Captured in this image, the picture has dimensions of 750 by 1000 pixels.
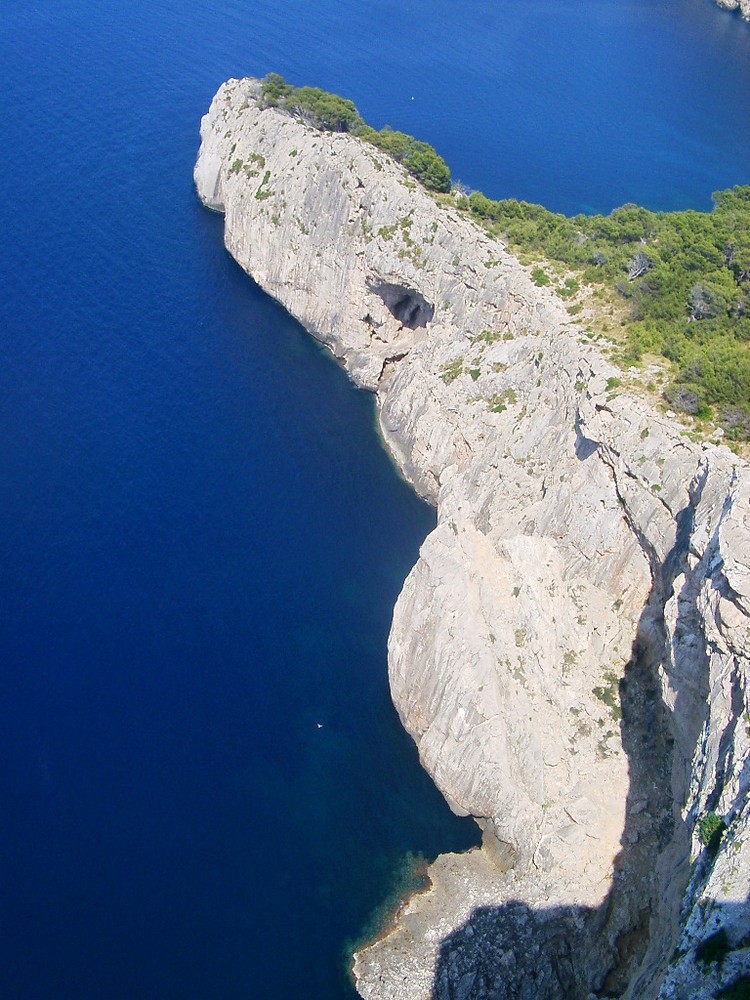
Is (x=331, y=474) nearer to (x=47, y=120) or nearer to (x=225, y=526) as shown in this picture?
(x=225, y=526)

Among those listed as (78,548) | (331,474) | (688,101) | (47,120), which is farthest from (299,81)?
(78,548)

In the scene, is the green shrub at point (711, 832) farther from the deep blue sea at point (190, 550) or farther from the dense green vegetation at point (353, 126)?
the dense green vegetation at point (353, 126)

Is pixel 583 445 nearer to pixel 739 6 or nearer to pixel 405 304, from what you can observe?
pixel 405 304

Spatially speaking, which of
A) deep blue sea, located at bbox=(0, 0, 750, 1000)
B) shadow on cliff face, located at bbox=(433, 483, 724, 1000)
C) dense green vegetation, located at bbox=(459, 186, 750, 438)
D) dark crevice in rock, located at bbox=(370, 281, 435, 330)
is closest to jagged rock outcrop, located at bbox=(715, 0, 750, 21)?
deep blue sea, located at bbox=(0, 0, 750, 1000)

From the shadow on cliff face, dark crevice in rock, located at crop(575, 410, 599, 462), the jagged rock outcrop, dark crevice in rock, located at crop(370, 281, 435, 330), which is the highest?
the jagged rock outcrop

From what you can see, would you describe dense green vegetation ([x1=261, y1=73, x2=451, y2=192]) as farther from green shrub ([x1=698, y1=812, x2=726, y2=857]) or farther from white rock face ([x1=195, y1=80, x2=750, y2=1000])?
green shrub ([x1=698, y1=812, x2=726, y2=857])
